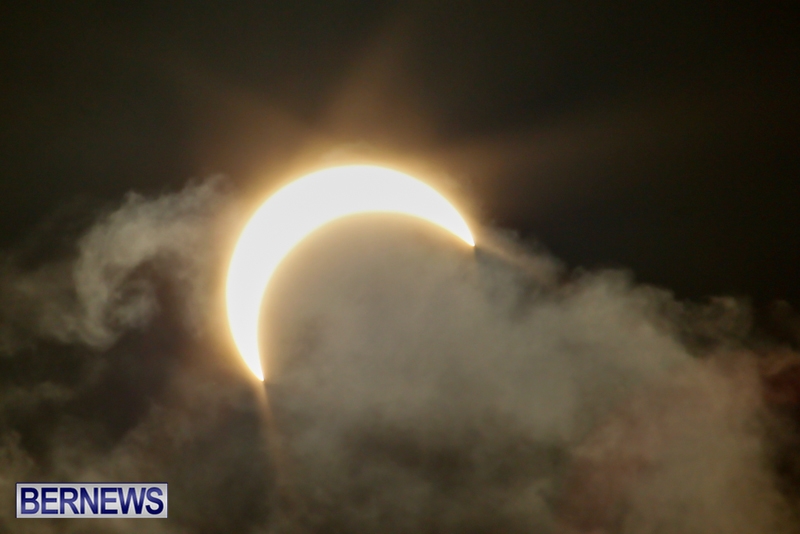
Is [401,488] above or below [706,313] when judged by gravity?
below

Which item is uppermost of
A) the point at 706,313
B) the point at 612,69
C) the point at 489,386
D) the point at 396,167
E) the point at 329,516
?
the point at 612,69

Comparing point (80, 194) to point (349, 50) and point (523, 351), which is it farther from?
point (523, 351)

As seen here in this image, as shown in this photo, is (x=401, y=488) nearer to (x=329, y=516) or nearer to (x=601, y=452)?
(x=329, y=516)

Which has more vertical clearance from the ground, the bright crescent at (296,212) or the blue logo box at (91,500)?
the bright crescent at (296,212)

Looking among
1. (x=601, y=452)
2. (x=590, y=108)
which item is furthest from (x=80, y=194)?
(x=601, y=452)

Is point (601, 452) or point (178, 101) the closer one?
point (601, 452)

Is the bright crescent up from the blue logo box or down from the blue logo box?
up

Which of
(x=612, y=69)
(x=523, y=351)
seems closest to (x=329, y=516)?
(x=523, y=351)

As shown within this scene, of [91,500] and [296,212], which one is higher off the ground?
[296,212]
